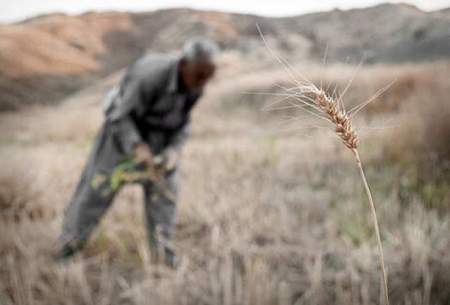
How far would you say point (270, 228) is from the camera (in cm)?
354

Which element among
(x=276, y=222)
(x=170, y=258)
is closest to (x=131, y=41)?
(x=276, y=222)

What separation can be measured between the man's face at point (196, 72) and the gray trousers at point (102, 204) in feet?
2.02

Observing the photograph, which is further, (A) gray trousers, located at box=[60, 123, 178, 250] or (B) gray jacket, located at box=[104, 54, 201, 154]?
(A) gray trousers, located at box=[60, 123, 178, 250]

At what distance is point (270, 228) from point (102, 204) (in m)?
1.25

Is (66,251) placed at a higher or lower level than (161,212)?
lower

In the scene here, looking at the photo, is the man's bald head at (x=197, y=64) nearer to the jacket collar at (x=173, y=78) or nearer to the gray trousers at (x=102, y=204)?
the jacket collar at (x=173, y=78)

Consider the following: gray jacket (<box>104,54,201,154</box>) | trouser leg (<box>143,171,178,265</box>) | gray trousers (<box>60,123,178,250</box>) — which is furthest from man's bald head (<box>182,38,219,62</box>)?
trouser leg (<box>143,171,178,265</box>)

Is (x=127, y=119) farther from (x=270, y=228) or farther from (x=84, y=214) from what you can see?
(x=270, y=228)

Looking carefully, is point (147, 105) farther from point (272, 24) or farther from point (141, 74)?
point (272, 24)

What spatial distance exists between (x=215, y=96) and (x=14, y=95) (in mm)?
7188

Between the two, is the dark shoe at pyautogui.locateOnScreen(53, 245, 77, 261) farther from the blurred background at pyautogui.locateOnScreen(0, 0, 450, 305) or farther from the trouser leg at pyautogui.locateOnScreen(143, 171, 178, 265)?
the trouser leg at pyautogui.locateOnScreen(143, 171, 178, 265)

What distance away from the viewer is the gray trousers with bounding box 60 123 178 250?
3059 millimetres

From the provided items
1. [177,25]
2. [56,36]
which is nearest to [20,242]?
[56,36]

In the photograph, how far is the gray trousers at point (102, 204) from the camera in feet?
10.0
